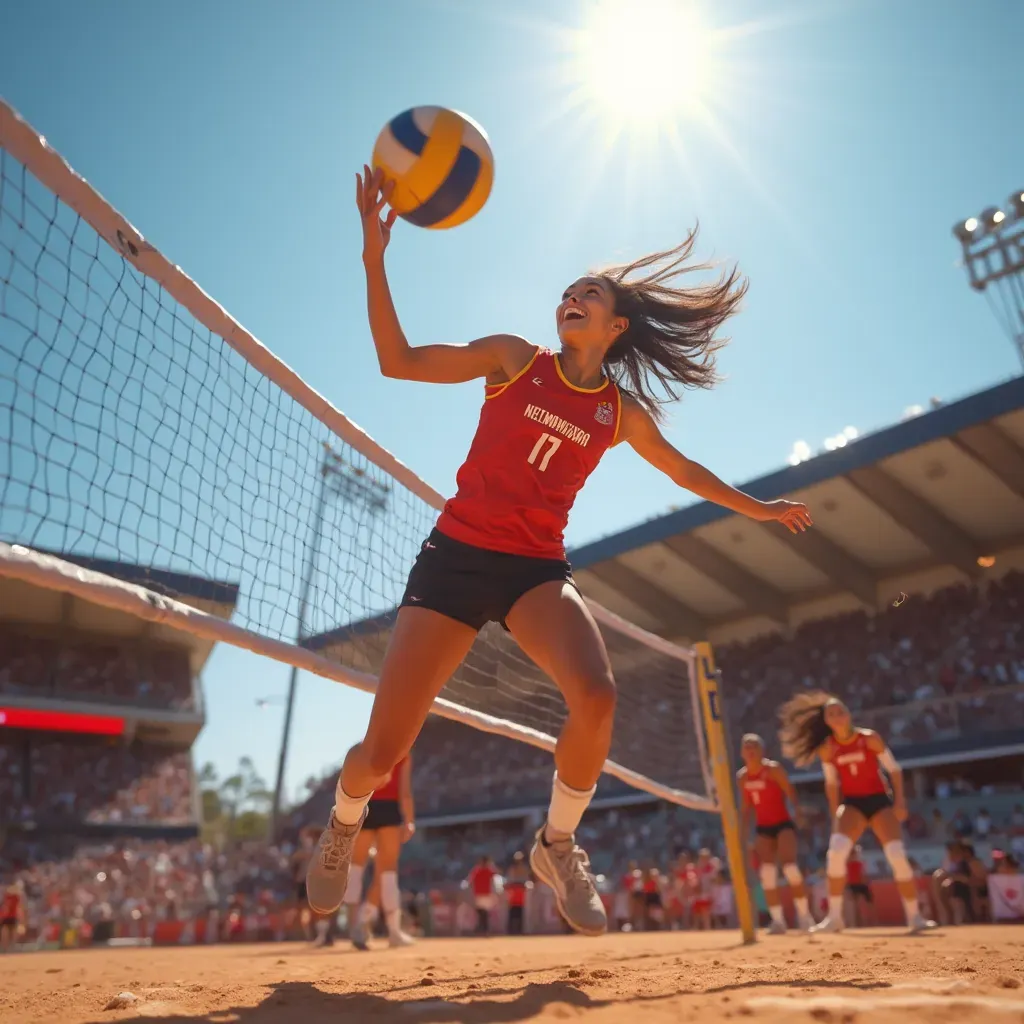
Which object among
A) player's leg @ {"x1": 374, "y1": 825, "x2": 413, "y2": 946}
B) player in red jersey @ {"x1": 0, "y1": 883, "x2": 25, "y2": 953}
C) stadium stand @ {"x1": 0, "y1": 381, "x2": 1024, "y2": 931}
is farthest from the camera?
stadium stand @ {"x1": 0, "y1": 381, "x2": 1024, "y2": 931}

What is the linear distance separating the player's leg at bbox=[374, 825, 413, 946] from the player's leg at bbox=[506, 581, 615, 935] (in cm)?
520

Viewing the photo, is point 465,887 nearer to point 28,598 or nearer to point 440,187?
point 28,598

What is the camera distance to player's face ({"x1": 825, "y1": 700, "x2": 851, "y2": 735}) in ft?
26.3

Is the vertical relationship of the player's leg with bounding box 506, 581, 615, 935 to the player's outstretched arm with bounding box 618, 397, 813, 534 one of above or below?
below

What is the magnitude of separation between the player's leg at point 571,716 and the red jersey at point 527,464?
227 mm

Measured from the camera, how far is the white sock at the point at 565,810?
3453 millimetres

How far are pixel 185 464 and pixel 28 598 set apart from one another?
2623 centimetres

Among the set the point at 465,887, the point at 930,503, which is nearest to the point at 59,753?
the point at 465,887

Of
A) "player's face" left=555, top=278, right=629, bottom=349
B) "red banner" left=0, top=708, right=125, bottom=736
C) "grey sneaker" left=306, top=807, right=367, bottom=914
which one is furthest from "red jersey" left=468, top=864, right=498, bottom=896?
"red banner" left=0, top=708, right=125, bottom=736

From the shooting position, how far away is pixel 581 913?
10.8 feet

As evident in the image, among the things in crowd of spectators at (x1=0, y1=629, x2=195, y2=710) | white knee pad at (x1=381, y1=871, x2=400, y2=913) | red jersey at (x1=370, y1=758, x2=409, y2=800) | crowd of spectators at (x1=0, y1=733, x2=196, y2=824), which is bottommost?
white knee pad at (x1=381, y1=871, x2=400, y2=913)

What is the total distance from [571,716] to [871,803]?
580cm

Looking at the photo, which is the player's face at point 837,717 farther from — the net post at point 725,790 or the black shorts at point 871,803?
the net post at point 725,790

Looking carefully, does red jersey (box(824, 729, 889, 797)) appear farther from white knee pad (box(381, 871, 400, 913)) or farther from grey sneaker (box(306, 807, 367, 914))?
grey sneaker (box(306, 807, 367, 914))
